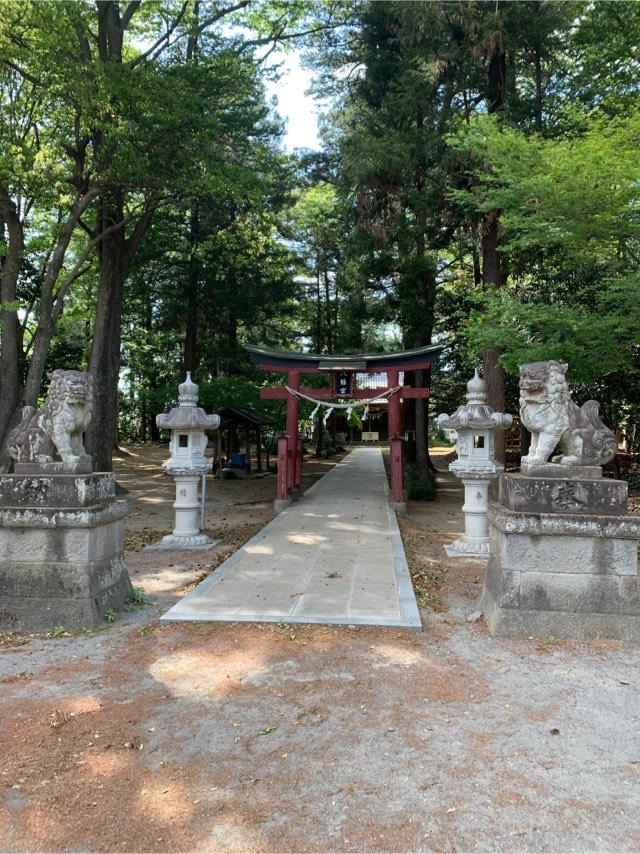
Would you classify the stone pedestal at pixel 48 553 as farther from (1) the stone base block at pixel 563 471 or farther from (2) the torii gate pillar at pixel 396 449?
(2) the torii gate pillar at pixel 396 449

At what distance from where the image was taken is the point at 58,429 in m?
5.31

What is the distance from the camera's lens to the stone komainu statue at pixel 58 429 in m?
5.28

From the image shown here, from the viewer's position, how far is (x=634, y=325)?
679cm

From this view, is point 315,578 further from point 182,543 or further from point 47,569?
point 182,543

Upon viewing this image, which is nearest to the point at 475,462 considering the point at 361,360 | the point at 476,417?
Answer: the point at 476,417

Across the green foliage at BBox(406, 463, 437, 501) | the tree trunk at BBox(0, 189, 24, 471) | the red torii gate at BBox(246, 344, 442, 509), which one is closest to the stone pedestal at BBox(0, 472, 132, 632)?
the tree trunk at BBox(0, 189, 24, 471)

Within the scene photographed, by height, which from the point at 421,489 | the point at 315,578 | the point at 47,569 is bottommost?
the point at 315,578

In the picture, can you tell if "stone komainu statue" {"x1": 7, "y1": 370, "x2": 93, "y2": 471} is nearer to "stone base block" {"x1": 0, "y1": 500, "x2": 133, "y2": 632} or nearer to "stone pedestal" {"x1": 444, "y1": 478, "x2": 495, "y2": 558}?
"stone base block" {"x1": 0, "y1": 500, "x2": 133, "y2": 632}

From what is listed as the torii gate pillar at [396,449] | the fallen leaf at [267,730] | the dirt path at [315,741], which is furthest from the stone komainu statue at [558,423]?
the torii gate pillar at [396,449]

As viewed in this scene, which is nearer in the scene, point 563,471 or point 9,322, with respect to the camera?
point 563,471

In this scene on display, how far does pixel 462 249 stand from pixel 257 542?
1189cm

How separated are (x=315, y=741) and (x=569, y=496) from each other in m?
2.95

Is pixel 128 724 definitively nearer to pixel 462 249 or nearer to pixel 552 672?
pixel 552 672

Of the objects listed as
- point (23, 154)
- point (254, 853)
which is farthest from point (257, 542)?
point (23, 154)
